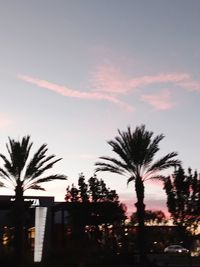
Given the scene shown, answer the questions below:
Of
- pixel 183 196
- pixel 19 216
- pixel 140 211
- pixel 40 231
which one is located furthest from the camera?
pixel 183 196

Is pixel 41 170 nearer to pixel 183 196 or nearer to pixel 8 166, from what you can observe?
pixel 8 166

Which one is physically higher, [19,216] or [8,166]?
[8,166]

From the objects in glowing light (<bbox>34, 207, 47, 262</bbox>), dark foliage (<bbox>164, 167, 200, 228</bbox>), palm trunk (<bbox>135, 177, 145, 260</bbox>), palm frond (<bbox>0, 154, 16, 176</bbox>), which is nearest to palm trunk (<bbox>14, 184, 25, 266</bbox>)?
palm frond (<bbox>0, 154, 16, 176</bbox>)

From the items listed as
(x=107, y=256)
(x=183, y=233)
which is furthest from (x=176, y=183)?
(x=107, y=256)

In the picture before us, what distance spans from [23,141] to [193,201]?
2898cm

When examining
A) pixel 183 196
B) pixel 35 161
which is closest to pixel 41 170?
pixel 35 161

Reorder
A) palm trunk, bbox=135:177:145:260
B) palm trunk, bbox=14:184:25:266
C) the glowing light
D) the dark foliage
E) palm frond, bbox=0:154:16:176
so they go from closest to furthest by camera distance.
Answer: the glowing light
palm trunk, bbox=135:177:145:260
palm trunk, bbox=14:184:25:266
palm frond, bbox=0:154:16:176
the dark foliage

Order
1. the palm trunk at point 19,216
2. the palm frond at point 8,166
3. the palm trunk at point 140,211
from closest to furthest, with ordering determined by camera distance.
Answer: the palm trunk at point 140,211, the palm trunk at point 19,216, the palm frond at point 8,166

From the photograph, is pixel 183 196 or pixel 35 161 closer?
pixel 35 161

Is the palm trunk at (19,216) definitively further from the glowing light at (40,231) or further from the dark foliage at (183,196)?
the dark foliage at (183,196)

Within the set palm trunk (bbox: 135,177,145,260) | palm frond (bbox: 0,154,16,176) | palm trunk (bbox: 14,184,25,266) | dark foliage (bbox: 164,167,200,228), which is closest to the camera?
palm trunk (bbox: 135,177,145,260)

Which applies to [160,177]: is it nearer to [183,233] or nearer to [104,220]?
[104,220]

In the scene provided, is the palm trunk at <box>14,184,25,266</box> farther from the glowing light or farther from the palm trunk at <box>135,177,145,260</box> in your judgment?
the palm trunk at <box>135,177,145,260</box>

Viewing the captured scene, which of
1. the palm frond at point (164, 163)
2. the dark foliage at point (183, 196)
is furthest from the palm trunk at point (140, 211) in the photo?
the dark foliage at point (183, 196)
